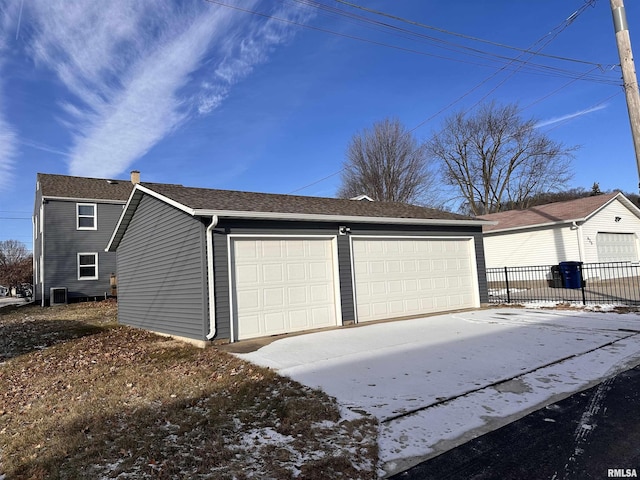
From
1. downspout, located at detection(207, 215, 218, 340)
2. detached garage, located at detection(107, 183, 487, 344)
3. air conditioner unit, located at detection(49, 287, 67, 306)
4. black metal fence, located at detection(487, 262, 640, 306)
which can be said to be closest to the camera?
downspout, located at detection(207, 215, 218, 340)

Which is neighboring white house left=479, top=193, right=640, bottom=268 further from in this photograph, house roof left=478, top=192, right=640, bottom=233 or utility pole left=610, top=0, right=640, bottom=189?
utility pole left=610, top=0, right=640, bottom=189

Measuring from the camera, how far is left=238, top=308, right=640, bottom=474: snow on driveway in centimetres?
405

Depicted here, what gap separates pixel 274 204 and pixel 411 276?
14.4 feet

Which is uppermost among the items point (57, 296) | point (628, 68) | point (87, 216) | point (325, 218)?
point (87, 216)

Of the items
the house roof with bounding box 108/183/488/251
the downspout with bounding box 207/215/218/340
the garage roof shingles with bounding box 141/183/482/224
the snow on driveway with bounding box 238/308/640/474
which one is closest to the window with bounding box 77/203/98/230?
the house roof with bounding box 108/183/488/251

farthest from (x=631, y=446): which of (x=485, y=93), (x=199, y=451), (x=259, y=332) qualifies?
(x=485, y=93)

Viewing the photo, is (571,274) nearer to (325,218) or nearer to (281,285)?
(325,218)

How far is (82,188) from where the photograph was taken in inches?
850

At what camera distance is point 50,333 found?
11484 millimetres

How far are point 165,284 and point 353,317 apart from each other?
4861 mm

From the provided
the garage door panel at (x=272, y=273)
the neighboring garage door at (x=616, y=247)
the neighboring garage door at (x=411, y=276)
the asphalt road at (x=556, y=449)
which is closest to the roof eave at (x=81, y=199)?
the garage door panel at (x=272, y=273)

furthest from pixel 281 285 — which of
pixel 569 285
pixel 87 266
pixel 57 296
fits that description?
pixel 87 266

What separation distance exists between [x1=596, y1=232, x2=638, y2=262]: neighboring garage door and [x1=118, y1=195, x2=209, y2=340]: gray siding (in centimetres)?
1953

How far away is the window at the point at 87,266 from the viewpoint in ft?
67.8
